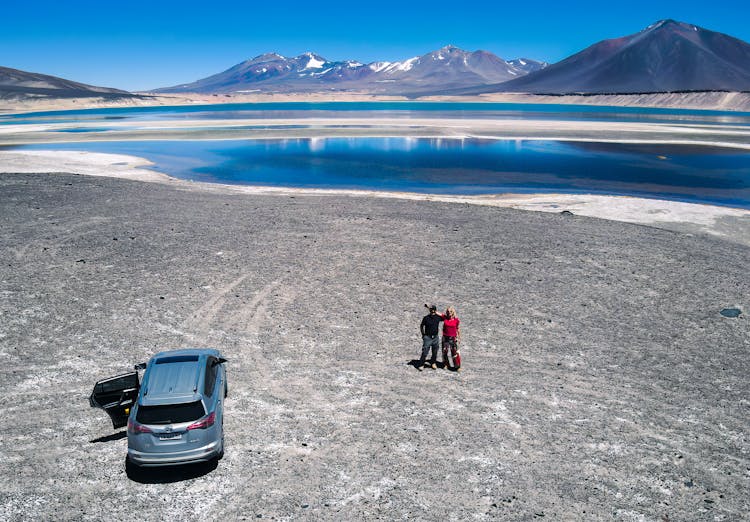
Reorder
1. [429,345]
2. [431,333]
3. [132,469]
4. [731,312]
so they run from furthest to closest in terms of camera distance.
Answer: [731,312], [429,345], [431,333], [132,469]

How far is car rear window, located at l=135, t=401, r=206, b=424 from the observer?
9.42 m

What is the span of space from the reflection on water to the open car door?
115 ft

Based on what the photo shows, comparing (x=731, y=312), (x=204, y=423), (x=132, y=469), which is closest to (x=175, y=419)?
(x=204, y=423)

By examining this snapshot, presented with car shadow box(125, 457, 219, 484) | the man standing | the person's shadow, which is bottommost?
Answer: car shadow box(125, 457, 219, 484)

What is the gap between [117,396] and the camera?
11.6m

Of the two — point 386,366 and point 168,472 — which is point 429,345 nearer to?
point 386,366

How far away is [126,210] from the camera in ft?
99.0

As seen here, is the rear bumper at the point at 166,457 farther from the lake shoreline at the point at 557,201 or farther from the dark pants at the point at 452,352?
the lake shoreline at the point at 557,201

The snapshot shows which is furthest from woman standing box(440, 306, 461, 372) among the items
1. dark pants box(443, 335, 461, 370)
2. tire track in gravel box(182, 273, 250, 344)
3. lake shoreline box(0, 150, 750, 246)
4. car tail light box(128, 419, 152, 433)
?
lake shoreline box(0, 150, 750, 246)

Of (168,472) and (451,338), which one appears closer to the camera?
(168,472)

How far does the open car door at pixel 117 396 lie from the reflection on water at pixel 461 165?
3495 cm

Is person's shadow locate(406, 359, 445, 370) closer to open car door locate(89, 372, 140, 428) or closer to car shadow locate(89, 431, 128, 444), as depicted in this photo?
open car door locate(89, 372, 140, 428)

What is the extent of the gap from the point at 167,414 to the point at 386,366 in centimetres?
631

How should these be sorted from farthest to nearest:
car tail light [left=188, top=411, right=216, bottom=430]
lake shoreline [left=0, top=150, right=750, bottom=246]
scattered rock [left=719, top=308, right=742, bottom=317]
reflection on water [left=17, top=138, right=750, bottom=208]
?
reflection on water [left=17, top=138, right=750, bottom=208] < lake shoreline [left=0, top=150, right=750, bottom=246] < scattered rock [left=719, top=308, right=742, bottom=317] < car tail light [left=188, top=411, right=216, bottom=430]
